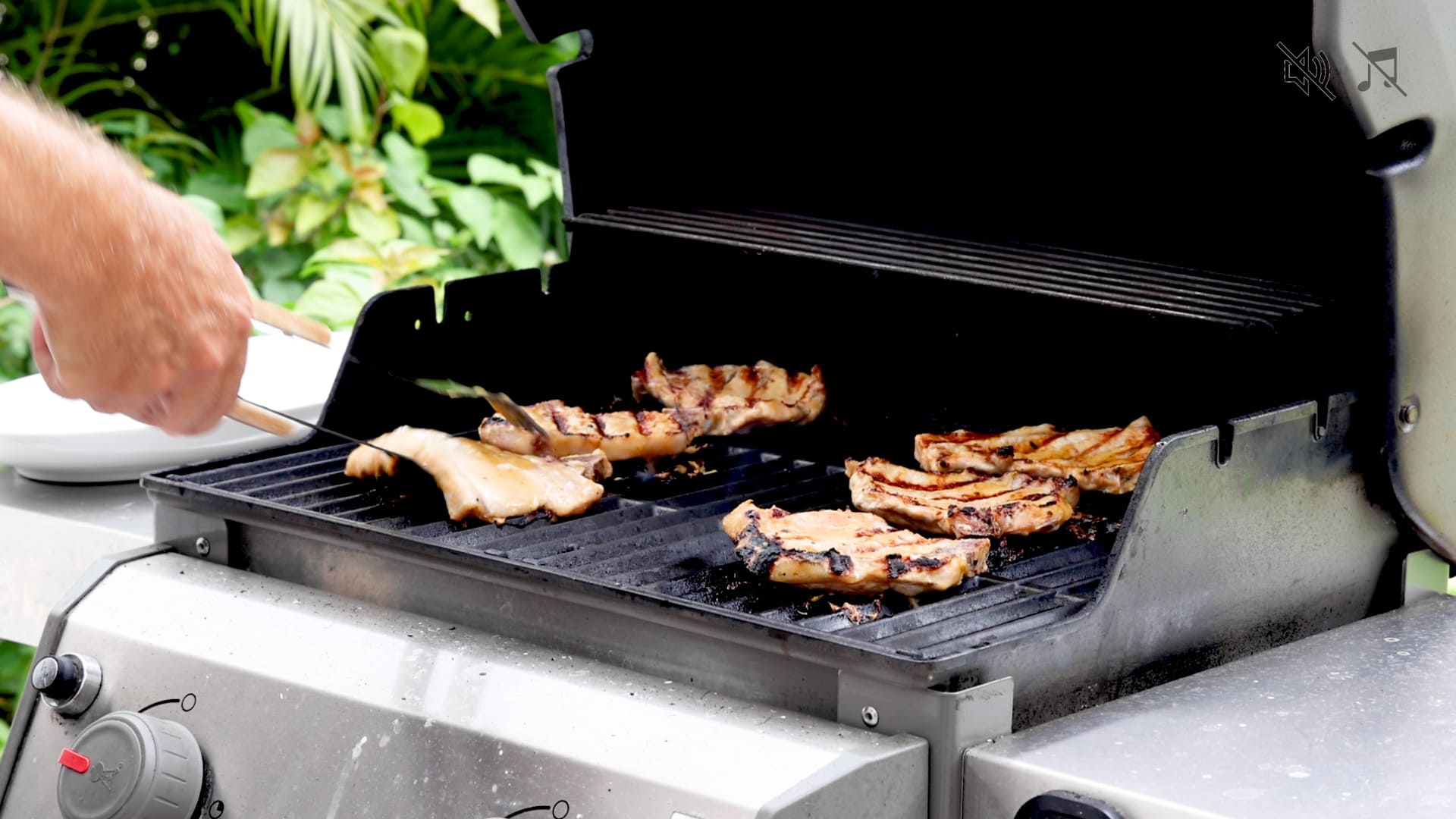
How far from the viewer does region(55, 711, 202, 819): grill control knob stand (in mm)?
1686

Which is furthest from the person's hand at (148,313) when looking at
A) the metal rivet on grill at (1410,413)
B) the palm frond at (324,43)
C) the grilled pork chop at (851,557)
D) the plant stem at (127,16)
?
the plant stem at (127,16)

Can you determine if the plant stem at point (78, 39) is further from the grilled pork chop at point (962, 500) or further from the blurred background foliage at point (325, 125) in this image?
the grilled pork chop at point (962, 500)

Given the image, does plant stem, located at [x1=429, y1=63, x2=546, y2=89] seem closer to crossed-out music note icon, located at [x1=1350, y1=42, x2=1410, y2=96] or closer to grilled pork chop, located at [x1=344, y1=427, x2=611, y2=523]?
grilled pork chop, located at [x1=344, y1=427, x2=611, y2=523]

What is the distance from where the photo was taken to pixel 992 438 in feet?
7.13

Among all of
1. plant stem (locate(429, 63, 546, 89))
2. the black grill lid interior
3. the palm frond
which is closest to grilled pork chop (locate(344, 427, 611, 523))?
the black grill lid interior

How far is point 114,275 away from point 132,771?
0.54m

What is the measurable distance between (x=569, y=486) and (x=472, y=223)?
2559 mm

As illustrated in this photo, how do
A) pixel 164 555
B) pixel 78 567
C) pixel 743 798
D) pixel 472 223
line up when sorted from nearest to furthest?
pixel 743 798 < pixel 164 555 < pixel 78 567 < pixel 472 223

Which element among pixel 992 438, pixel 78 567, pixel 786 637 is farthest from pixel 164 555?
pixel 992 438

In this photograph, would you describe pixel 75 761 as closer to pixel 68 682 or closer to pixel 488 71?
pixel 68 682

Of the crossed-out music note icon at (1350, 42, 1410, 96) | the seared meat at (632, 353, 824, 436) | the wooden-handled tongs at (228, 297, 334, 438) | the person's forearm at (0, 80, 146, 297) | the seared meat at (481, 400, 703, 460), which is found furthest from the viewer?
the seared meat at (632, 353, 824, 436)

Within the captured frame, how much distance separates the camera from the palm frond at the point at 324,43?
4.24 metres

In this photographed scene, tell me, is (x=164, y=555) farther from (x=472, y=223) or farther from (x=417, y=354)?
(x=472, y=223)

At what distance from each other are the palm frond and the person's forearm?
2.89 metres
